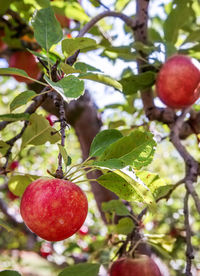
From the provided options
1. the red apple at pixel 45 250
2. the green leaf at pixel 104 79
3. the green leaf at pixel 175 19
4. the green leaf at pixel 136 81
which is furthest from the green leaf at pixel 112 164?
the red apple at pixel 45 250

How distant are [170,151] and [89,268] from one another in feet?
8.91

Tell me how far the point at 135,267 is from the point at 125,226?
207 millimetres

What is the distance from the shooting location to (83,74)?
29.6 inches

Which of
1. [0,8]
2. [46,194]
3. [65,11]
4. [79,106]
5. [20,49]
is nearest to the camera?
[46,194]

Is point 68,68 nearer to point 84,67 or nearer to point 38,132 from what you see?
point 84,67

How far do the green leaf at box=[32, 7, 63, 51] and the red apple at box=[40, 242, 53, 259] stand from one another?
1738 mm

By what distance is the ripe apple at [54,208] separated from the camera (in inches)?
27.9

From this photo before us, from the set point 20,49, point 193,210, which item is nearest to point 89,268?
point 20,49

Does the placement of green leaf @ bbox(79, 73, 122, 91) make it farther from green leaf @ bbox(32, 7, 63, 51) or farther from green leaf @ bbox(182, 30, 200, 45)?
green leaf @ bbox(182, 30, 200, 45)

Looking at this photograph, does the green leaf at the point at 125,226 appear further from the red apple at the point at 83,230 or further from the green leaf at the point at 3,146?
the red apple at the point at 83,230

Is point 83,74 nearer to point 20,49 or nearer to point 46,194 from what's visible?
point 46,194

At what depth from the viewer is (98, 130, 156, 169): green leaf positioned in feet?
2.47

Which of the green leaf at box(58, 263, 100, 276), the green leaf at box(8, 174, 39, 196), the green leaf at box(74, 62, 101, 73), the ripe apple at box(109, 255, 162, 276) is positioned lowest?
the ripe apple at box(109, 255, 162, 276)

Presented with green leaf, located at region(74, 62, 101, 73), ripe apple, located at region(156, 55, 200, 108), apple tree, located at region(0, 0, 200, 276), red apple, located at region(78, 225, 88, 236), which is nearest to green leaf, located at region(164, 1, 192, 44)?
apple tree, located at region(0, 0, 200, 276)
